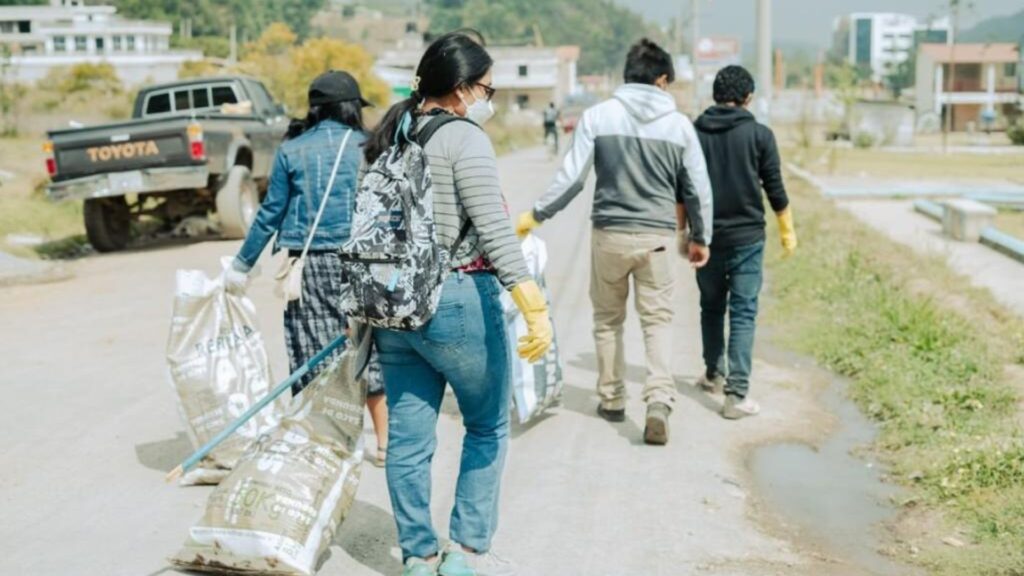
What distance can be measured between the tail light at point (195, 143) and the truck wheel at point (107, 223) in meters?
1.64

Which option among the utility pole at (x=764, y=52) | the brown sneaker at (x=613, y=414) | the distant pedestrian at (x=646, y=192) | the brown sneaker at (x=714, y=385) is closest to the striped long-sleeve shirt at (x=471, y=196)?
the distant pedestrian at (x=646, y=192)

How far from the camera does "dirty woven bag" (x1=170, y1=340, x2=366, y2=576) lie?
4.61m

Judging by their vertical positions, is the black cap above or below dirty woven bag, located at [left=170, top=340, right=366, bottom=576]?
above

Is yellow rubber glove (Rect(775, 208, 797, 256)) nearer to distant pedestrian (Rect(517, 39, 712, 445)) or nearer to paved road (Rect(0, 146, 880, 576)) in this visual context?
distant pedestrian (Rect(517, 39, 712, 445))

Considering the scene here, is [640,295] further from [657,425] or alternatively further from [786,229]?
[786,229]

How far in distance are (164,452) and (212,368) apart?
3.20 ft

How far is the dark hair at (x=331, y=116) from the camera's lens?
602cm

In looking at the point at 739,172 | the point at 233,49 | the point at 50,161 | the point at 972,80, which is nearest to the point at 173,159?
the point at 50,161

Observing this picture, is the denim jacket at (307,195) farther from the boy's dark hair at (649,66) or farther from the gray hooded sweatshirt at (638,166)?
the boy's dark hair at (649,66)

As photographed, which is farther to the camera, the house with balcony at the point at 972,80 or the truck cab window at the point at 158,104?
the house with balcony at the point at 972,80

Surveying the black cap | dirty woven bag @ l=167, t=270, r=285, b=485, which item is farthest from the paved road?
the black cap

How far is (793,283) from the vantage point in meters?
11.9

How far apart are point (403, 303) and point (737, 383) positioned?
365 centimetres

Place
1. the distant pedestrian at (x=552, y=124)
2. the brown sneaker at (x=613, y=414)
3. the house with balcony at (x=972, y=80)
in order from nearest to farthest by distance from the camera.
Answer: the brown sneaker at (x=613, y=414) < the distant pedestrian at (x=552, y=124) < the house with balcony at (x=972, y=80)
